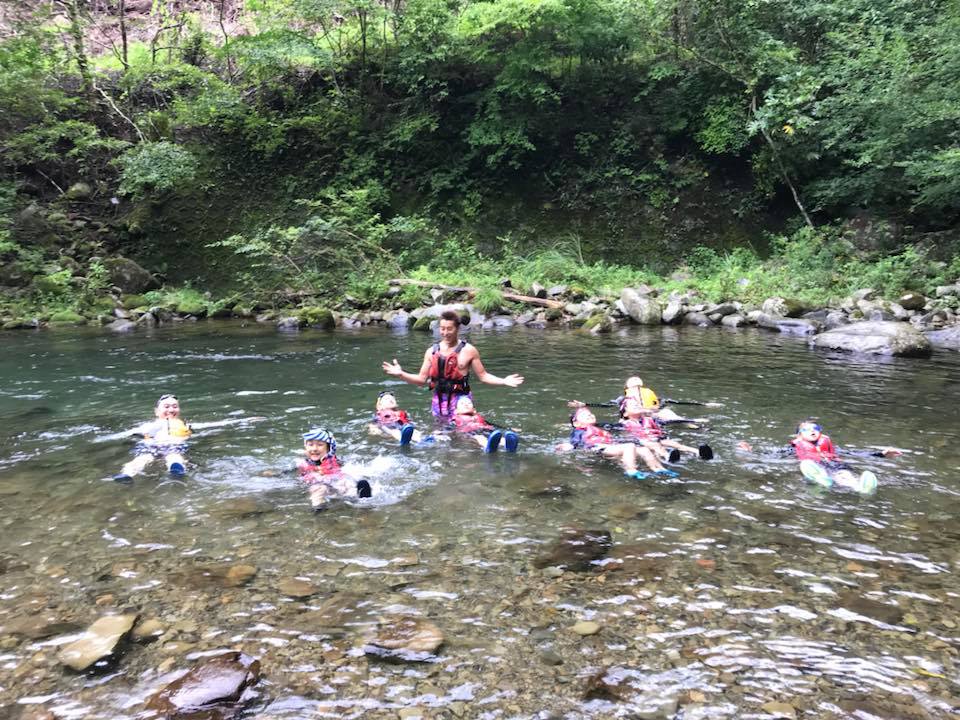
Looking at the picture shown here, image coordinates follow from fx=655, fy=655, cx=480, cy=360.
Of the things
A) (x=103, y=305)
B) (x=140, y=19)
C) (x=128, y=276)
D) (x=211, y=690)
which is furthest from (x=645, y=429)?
(x=140, y=19)

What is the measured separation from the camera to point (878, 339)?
1317 centimetres

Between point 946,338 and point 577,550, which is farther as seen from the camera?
point 946,338

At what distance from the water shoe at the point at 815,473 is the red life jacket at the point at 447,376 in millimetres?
3970

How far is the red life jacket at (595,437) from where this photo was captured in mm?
7043

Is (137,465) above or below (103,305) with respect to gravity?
below

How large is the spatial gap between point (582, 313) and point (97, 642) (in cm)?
1542

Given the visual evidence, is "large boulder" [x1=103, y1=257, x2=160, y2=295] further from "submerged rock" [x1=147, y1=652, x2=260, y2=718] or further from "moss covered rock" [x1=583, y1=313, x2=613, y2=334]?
"submerged rock" [x1=147, y1=652, x2=260, y2=718]

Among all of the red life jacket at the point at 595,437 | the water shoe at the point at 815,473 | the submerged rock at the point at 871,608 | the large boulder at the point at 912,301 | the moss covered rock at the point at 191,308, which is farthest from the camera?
the moss covered rock at the point at 191,308

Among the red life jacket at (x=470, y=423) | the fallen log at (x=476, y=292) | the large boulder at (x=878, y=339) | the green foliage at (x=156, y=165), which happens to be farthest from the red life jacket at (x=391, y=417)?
the green foliage at (x=156, y=165)

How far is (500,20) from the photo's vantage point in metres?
20.9

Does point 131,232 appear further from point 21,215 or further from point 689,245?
point 689,245

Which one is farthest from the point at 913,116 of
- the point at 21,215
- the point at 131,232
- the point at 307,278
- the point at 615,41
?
the point at 21,215

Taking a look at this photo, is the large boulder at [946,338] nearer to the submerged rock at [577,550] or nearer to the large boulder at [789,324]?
the large boulder at [789,324]

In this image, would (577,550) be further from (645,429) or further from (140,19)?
(140,19)
